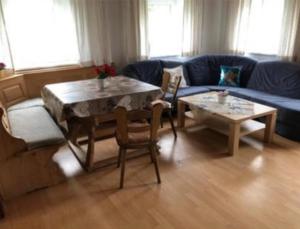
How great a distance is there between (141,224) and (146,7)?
3.52 metres

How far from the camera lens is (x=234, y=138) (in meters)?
2.87

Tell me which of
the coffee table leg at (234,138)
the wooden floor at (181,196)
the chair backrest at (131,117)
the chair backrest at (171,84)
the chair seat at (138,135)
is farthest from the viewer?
the chair backrest at (171,84)

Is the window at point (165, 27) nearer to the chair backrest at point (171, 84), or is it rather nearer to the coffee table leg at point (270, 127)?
the chair backrest at point (171, 84)

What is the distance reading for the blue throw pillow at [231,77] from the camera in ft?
14.5

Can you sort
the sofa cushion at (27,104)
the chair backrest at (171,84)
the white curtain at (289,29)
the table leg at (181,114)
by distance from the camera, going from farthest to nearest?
the white curtain at (289,29) → the table leg at (181,114) → the chair backrest at (171,84) → the sofa cushion at (27,104)

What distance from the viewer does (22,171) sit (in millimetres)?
2307

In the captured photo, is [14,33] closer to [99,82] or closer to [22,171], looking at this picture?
[99,82]

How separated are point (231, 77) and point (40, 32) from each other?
319 centimetres

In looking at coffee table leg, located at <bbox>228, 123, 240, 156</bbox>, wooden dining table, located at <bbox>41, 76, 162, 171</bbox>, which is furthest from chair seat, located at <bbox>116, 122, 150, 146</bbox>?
coffee table leg, located at <bbox>228, 123, 240, 156</bbox>

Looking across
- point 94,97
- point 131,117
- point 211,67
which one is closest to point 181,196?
point 131,117

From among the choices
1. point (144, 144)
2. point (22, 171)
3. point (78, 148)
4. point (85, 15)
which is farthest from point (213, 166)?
point (85, 15)

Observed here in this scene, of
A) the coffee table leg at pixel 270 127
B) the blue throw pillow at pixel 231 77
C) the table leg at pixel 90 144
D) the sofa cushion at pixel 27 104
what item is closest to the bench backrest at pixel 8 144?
the table leg at pixel 90 144

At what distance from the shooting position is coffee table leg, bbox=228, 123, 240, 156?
2828 mm

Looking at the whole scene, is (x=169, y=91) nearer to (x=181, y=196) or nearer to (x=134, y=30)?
(x=134, y=30)
